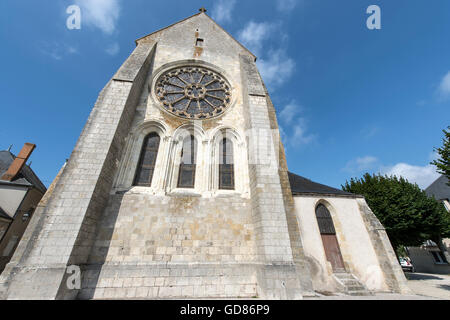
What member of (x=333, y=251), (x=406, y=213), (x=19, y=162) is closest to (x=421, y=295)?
(x=333, y=251)

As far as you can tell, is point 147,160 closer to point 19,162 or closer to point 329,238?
point 329,238

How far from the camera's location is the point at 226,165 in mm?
6910

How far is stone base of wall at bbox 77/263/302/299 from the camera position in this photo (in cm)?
427

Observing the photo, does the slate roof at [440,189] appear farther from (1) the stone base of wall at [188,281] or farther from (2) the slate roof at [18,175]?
(2) the slate roof at [18,175]

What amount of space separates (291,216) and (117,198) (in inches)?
216

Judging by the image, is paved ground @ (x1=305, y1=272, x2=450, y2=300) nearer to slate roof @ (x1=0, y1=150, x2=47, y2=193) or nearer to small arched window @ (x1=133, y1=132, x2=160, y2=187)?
small arched window @ (x1=133, y1=132, x2=160, y2=187)

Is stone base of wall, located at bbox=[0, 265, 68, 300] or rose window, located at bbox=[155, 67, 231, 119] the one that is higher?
rose window, located at bbox=[155, 67, 231, 119]

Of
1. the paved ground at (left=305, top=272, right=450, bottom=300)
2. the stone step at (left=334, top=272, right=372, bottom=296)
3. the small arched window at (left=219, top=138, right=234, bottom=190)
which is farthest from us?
the small arched window at (left=219, top=138, right=234, bottom=190)

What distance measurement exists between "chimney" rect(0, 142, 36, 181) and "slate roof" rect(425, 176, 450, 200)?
113 ft

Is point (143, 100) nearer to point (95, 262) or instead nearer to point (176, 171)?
point (176, 171)

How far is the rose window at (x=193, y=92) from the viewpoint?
7766mm

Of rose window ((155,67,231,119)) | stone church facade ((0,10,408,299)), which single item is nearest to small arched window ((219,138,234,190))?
stone church facade ((0,10,408,299))

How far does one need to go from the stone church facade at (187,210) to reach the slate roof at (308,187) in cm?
12

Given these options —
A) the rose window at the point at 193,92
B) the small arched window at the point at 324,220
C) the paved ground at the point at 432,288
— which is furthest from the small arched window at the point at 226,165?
the paved ground at the point at 432,288
